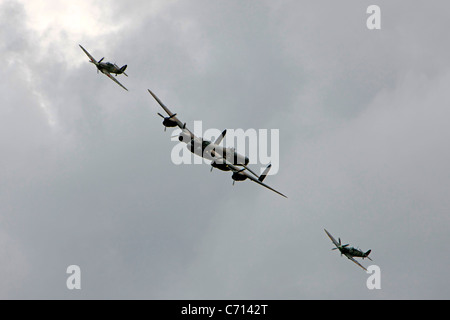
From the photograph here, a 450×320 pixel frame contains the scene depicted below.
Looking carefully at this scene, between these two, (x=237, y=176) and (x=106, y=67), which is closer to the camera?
(x=237, y=176)

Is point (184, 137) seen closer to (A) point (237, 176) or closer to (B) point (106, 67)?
(A) point (237, 176)

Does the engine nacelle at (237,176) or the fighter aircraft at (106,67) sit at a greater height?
the fighter aircraft at (106,67)

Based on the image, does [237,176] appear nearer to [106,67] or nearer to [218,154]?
[218,154]

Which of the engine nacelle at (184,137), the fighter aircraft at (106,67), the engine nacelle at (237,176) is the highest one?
the fighter aircraft at (106,67)

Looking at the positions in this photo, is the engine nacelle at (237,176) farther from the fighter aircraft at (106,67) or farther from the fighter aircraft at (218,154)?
the fighter aircraft at (106,67)

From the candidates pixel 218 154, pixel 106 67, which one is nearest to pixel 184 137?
pixel 218 154

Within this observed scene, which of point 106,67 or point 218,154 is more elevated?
point 106,67

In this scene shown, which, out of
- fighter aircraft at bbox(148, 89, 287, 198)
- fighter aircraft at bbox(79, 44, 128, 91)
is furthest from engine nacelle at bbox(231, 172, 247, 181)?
fighter aircraft at bbox(79, 44, 128, 91)

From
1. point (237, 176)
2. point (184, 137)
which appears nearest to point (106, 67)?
point (184, 137)

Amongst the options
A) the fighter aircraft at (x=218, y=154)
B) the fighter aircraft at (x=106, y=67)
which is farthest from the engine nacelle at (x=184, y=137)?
the fighter aircraft at (x=106, y=67)

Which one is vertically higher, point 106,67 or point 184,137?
point 106,67

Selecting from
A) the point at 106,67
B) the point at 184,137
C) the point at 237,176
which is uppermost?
the point at 106,67
